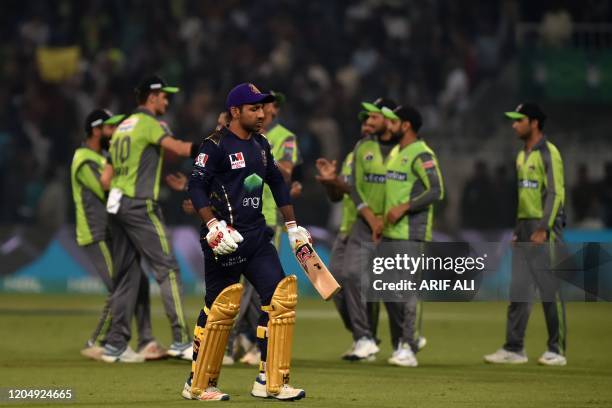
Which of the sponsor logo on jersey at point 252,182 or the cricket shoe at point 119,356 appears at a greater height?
the sponsor logo on jersey at point 252,182

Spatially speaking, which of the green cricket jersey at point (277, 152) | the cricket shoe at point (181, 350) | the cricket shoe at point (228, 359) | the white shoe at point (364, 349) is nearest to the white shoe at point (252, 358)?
the cricket shoe at point (228, 359)

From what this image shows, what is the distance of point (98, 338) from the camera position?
12.6 metres

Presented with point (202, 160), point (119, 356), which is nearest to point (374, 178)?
point (119, 356)

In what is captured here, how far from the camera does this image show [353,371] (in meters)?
11.6

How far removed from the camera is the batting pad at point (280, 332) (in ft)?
29.7

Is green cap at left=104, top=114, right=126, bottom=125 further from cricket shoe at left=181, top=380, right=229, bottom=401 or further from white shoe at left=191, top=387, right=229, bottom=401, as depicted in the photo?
white shoe at left=191, top=387, right=229, bottom=401

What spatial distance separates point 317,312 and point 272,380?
9.43m

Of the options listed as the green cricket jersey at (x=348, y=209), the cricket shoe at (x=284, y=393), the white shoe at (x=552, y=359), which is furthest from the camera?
the green cricket jersey at (x=348, y=209)

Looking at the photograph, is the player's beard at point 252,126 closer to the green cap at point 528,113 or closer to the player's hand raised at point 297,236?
the player's hand raised at point 297,236

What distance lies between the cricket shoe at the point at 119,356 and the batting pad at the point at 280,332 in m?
3.48

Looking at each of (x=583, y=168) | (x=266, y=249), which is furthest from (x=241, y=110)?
(x=583, y=168)

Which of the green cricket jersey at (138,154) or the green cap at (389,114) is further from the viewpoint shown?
the green cap at (389,114)

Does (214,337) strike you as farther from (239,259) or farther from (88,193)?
(88,193)

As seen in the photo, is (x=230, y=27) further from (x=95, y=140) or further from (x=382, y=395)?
(x=382, y=395)
